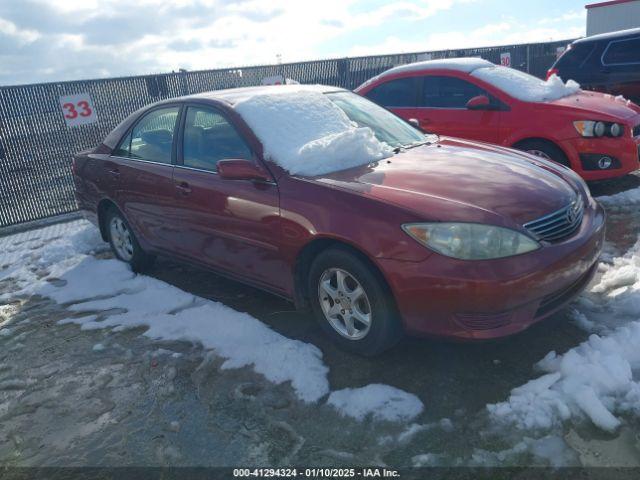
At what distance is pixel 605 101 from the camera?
6254 mm

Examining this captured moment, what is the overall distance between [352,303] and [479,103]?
388 centimetres

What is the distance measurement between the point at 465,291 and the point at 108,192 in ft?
12.0

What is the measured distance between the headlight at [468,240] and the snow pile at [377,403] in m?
0.80

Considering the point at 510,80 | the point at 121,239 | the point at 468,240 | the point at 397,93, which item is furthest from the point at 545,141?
the point at 121,239

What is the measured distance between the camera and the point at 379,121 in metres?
4.34

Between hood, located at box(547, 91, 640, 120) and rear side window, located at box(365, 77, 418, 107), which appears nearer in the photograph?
hood, located at box(547, 91, 640, 120)

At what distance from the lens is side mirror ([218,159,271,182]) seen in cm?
343

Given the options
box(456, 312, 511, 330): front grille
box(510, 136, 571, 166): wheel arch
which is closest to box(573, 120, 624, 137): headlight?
box(510, 136, 571, 166): wheel arch

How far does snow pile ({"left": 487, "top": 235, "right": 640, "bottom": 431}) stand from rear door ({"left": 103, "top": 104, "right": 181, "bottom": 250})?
2.86 m

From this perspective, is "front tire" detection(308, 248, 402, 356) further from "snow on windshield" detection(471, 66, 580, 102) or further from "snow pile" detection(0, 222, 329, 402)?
"snow on windshield" detection(471, 66, 580, 102)

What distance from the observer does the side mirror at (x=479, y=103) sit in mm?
6070

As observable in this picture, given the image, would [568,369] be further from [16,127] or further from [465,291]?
[16,127]

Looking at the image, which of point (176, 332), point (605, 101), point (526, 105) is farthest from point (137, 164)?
point (605, 101)

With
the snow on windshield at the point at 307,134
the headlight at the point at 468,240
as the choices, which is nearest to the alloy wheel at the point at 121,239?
the snow on windshield at the point at 307,134
